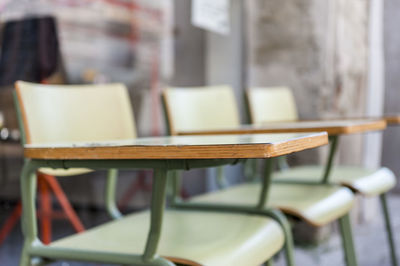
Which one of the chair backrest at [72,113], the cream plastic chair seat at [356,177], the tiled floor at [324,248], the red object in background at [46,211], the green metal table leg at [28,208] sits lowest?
the tiled floor at [324,248]

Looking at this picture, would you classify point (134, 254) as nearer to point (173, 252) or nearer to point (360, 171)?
point (173, 252)

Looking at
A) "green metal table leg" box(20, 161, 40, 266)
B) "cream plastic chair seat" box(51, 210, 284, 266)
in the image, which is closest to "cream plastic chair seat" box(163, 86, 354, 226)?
"cream plastic chair seat" box(51, 210, 284, 266)

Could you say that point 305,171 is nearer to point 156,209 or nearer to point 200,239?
point 200,239

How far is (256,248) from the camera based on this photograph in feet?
4.02

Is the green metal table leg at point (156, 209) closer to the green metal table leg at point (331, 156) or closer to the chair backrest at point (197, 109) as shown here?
the chair backrest at point (197, 109)

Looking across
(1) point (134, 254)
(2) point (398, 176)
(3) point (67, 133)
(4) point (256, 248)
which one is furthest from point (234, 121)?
(2) point (398, 176)

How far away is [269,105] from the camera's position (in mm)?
2576

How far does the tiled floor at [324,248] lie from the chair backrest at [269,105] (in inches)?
28.8

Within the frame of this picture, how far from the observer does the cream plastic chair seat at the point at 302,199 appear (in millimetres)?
1691

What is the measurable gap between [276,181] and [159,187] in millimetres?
1340

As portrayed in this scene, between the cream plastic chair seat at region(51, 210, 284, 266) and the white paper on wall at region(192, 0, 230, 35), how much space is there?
6.08 ft

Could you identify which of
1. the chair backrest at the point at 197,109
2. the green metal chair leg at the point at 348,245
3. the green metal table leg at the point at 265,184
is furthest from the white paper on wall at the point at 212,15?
the green metal table leg at the point at 265,184

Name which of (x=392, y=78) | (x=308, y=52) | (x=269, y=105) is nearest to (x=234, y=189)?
(x=269, y=105)

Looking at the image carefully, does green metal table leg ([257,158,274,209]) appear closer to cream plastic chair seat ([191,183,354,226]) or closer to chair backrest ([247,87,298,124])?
cream plastic chair seat ([191,183,354,226])
